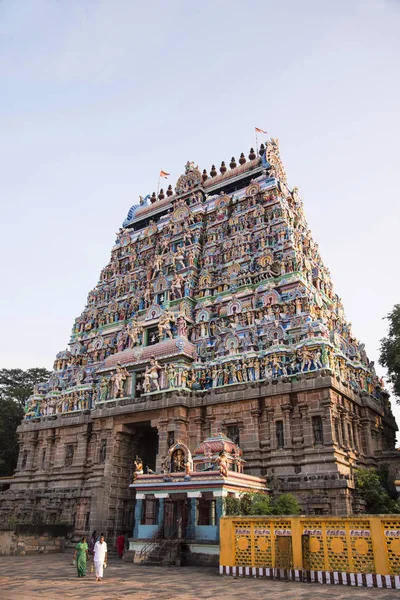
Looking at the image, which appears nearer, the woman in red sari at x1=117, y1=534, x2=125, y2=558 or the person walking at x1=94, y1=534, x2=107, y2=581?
the person walking at x1=94, y1=534, x2=107, y2=581

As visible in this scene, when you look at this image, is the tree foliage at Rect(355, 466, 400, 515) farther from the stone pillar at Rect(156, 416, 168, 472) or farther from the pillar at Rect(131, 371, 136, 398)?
the pillar at Rect(131, 371, 136, 398)

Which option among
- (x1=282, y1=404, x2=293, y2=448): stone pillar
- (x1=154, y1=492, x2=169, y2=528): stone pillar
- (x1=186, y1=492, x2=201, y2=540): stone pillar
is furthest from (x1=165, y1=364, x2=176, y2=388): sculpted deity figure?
(x1=186, y1=492, x2=201, y2=540): stone pillar

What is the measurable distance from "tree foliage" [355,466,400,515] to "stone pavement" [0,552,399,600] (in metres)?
10.6

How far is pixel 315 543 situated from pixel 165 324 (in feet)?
73.0

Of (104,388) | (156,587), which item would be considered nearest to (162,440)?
(104,388)

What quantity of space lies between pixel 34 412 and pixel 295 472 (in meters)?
23.9

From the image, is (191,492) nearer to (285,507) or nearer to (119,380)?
(285,507)

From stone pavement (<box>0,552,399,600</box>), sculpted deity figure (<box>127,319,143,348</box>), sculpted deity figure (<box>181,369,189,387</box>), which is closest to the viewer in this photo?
stone pavement (<box>0,552,399,600</box>)

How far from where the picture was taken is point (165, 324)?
36156 mm

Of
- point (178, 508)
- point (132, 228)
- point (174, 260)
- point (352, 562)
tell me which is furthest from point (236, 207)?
point (352, 562)

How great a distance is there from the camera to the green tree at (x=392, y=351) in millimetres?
35656

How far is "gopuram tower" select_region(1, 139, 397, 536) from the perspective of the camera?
92.6 feet

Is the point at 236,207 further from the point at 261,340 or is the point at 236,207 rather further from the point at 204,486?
the point at 204,486

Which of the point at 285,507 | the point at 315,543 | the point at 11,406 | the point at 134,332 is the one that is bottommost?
the point at 315,543
